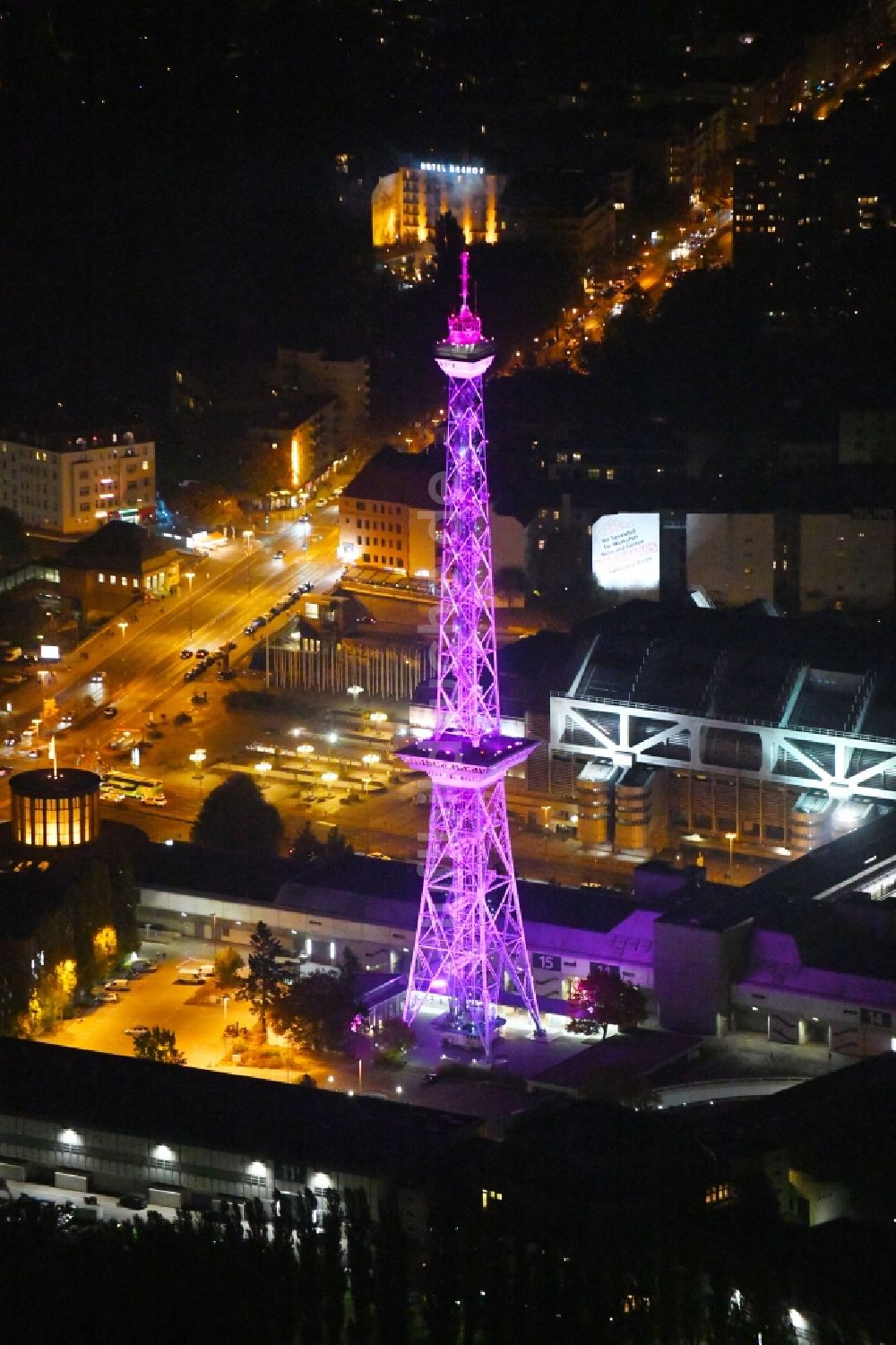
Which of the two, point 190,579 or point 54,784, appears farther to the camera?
point 190,579

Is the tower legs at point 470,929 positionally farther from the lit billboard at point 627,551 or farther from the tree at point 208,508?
the tree at point 208,508

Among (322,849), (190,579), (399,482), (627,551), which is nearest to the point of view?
(322,849)

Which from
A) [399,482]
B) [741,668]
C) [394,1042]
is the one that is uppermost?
[399,482]

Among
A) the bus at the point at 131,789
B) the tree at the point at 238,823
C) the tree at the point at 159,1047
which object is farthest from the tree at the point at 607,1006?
the bus at the point at 131,789

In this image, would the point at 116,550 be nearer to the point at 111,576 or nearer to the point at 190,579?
the point at 111,576

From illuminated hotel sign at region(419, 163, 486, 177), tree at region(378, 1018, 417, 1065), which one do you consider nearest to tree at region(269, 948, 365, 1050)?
tree at region(378, 1018, 417, 1065)

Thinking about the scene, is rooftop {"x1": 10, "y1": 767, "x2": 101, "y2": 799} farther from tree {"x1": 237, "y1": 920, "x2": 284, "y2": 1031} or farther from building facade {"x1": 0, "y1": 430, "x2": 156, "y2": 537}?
building facade {"x1": 0, "y1": 430, "x2": 156, "y2": 537}

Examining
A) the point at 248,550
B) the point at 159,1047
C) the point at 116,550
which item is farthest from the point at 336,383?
the point at 159,1047
